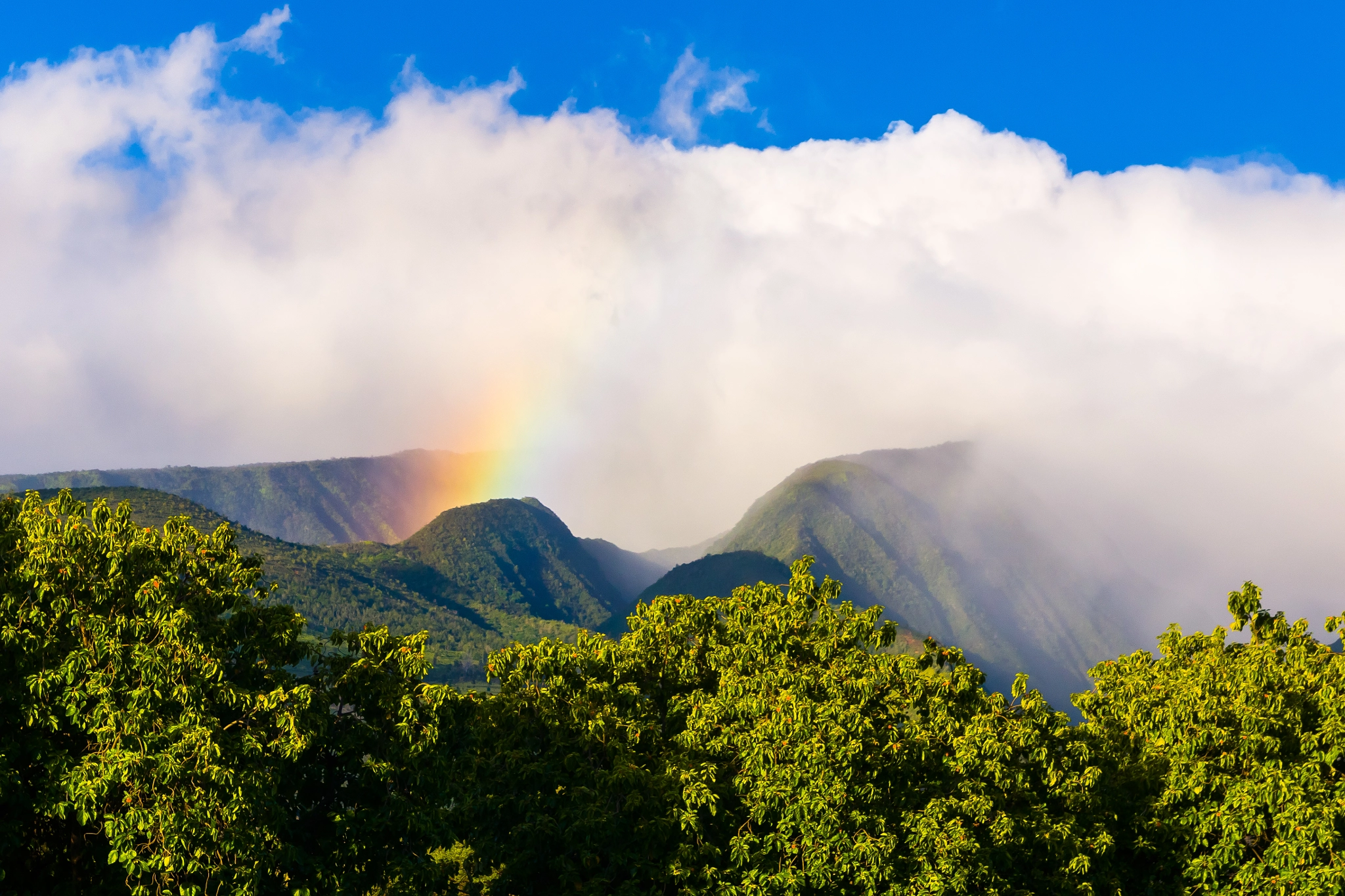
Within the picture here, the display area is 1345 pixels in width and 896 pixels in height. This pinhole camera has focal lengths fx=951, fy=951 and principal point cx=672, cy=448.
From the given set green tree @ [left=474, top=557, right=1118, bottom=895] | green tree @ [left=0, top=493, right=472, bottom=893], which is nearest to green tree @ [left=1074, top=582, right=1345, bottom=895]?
green tree @ [left=474, top=557, right=1118, bottom=895]

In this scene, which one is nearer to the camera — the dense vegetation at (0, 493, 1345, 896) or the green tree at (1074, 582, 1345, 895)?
the dense vegetation at (0, 493, 1345, 896)

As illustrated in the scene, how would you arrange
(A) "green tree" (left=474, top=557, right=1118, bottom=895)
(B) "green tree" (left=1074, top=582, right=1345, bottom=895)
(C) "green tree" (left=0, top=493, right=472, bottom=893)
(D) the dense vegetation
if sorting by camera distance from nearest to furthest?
(C) "green tree" (left=0, top=493, right=472, bottom=893) → (D) the dense vegetation → (A) "green tree" (left=474, top=557, right=1118, bottom=895) → (B) "green tree" (left=1074, top=582, right=1345, bottom=895)

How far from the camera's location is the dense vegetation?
18.6m

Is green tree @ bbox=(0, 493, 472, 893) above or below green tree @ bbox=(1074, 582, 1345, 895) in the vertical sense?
below

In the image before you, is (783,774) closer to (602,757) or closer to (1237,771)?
(602,757)

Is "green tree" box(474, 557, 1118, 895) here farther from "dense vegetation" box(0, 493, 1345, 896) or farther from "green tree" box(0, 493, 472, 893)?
"green tree" box(0, 493, 472, 893)

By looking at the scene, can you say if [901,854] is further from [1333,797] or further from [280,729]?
[280,729]

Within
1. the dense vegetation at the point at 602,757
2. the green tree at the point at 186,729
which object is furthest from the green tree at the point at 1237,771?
the green tree at the point at 186,729

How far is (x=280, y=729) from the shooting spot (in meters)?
19.9

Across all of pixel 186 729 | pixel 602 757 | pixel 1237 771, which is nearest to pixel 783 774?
pixel 602 757

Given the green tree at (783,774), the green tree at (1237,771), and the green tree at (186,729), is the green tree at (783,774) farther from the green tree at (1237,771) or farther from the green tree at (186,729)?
the green tree at (186,729)

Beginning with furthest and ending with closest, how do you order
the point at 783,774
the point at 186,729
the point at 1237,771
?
the point at 1237,771
the point at 783,774
the point at 186,729

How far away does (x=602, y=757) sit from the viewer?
82.5 feet

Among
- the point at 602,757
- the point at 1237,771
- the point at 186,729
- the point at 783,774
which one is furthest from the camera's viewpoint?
the point at 1237,771
